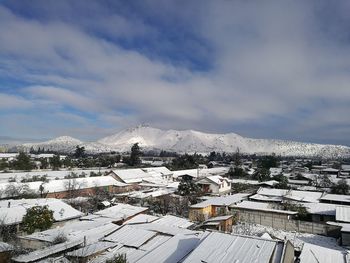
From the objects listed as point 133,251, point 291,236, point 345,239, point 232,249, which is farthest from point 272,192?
point 133,251

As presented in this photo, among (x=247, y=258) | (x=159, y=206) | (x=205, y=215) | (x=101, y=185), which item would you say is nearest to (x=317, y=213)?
(x=205, y=215)

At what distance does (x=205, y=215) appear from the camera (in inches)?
953

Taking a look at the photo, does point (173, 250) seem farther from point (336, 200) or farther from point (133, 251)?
point (336, 200)

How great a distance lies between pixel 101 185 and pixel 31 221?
20.4m

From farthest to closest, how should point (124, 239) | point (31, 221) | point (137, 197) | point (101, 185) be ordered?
point (101, 185)
point (137, 197)
point (31, 221)
point (124, 239)

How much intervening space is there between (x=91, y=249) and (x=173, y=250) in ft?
10.3

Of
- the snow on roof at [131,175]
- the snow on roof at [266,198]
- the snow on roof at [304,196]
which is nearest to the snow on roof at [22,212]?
the snow on roof at [266,198]

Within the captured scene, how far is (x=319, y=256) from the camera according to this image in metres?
12.8

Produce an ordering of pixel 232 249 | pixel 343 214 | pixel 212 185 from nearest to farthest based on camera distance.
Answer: pixel 232 249
pixel 343 214
pixel 212 185

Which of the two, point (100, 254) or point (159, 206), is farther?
point (159, 206)

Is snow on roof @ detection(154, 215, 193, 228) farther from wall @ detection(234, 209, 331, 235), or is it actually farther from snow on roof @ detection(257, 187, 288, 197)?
snow on roof @ detection(257, 187, 288, 197)

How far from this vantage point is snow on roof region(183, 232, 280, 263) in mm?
10383

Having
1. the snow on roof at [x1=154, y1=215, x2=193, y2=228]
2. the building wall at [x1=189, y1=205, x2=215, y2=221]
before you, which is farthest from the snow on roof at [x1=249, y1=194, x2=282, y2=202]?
the snow on roof at [x1=154, y1=215, x2=193, y2=228]

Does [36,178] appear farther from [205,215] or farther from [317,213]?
[317,213]
